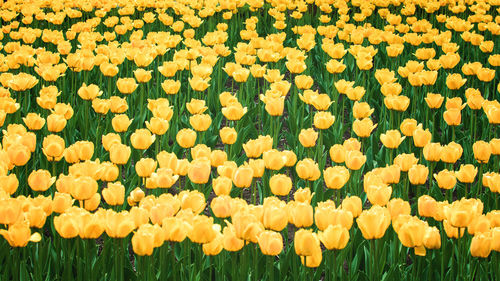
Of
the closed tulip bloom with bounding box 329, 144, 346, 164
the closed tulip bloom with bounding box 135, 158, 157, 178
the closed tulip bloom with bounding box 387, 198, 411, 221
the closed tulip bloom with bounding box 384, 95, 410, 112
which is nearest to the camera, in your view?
the closed tulip bloom with bounding box 387, 198, 411, 221

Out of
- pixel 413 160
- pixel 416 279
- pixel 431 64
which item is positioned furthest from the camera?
pixel 431 64

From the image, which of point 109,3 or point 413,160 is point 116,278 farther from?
point 109,3

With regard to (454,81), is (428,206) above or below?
below

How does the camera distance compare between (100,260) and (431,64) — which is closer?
(100,260)

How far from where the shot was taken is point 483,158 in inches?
128

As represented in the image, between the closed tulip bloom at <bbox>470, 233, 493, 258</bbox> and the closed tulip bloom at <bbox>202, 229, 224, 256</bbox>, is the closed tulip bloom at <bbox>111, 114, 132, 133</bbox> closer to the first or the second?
the closed tulip bloom at <bbox>202, 229, 224, 256</bbox>

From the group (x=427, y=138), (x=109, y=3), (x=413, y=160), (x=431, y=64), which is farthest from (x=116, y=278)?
(x=109, y=3)

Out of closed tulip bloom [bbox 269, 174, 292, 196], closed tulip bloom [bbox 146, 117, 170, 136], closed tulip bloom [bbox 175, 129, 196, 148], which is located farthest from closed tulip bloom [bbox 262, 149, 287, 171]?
closed tulip bloom [bbox 146, 117, 170, 136]

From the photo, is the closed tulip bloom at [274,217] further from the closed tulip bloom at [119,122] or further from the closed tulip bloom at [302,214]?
the closed tulip bloom at [119,122]

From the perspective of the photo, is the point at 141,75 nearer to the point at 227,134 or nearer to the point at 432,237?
the point at 227,134

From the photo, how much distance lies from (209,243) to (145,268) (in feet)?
1.47

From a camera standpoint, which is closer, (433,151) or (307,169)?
(307,169)

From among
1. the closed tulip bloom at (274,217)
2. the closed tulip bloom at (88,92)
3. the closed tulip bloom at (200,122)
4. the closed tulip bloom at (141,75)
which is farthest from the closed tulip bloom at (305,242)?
the closed tulip bloom at (141,75)

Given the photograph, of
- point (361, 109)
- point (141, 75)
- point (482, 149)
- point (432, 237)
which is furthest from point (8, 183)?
point (482, 149)
